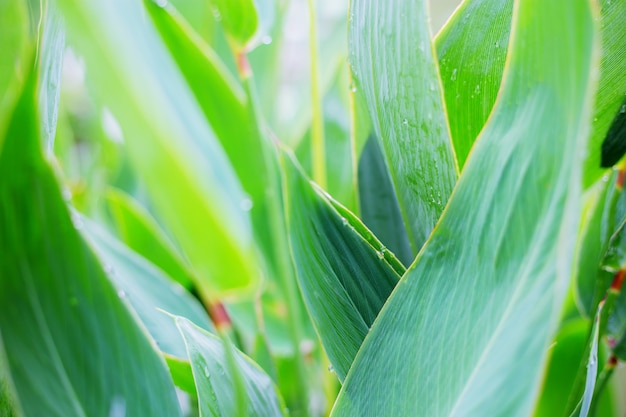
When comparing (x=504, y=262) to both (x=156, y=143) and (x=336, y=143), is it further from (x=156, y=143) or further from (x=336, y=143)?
(x=336, y=143)

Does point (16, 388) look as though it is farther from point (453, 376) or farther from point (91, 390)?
point (453, 376)

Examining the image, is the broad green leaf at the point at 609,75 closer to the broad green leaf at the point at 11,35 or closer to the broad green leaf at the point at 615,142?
the broad green leaf at the point at 615,142

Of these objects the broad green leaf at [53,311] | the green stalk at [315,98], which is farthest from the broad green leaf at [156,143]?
the green stalk at [315,98]

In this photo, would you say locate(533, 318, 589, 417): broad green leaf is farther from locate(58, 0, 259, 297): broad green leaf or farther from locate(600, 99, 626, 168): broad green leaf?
locate(58, 0, 259, 297): broad green leaf

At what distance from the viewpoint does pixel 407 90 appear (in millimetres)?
250

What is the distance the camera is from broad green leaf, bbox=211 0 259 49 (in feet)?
0.84

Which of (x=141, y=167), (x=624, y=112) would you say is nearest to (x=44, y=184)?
(x=141, y=167)

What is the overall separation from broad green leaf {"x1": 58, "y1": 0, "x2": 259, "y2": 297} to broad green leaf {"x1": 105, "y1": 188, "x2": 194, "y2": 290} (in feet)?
1.07

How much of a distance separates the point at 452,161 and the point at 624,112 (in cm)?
10

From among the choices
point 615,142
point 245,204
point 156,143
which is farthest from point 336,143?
point 156,143

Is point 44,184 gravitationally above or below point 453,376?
above

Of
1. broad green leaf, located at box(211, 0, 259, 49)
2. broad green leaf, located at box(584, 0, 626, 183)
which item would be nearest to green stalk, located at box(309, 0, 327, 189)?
broad green leaf, located at box(211, 0, 259, 49)

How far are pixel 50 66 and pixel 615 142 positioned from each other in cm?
26

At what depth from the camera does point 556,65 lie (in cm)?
17
